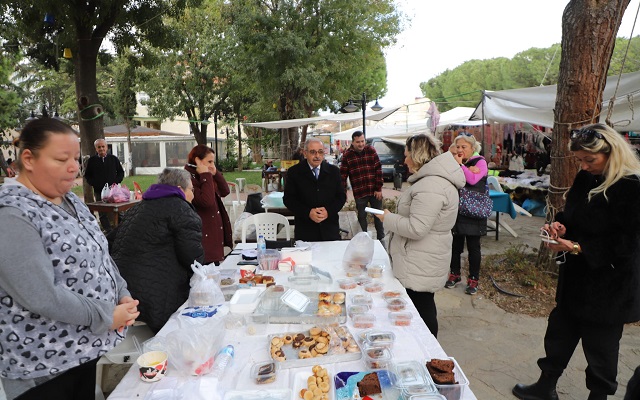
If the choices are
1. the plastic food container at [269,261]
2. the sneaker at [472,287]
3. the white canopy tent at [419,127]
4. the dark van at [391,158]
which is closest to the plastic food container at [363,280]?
the plastic food container at [269,261]

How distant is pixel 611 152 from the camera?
2035 mm

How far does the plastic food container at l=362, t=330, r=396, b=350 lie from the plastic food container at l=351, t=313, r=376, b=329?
14 cm

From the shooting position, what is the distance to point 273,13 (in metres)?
13.9

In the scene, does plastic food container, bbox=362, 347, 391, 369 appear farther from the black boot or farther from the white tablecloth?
the black boot

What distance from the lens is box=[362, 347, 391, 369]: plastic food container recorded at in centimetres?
157

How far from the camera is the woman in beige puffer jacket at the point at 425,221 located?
250 cm

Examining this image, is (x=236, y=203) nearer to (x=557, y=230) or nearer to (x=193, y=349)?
(x=557, y=230)

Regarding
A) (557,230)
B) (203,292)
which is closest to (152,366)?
(203,292)

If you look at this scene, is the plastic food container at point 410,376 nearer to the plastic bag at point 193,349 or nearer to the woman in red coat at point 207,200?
the plastic bag at point 193,349

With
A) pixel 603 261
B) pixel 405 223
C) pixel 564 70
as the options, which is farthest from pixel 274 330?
pixel 564 70

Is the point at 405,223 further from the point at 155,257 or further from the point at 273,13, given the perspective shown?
the point at 273,13

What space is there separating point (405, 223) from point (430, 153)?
20.4 inches

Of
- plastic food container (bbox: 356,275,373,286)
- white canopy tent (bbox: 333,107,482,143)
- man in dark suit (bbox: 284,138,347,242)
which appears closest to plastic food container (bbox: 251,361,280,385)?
plastic food container (bbox: 356,275,373,286)

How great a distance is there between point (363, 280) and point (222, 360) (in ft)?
4.01
